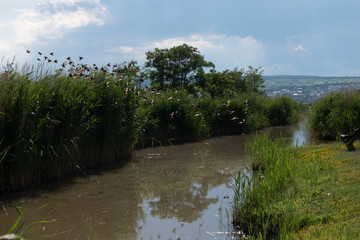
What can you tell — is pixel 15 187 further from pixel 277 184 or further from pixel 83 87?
Result: pixel 277 184

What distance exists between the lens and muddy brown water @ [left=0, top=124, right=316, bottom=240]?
6.73 m

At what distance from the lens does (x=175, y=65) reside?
4109 centimetres

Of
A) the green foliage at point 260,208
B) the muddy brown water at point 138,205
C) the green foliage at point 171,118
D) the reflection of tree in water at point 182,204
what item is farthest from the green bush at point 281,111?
the green foliage at point 260,208

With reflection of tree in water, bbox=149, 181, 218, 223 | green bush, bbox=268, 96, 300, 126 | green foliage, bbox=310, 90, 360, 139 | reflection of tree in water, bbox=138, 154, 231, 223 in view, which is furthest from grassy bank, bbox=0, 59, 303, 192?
green bush, bbox=268, 96, 300, 126

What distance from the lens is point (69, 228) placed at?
22.8ft

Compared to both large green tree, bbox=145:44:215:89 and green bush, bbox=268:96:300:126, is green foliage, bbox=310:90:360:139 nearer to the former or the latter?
green bush, bbox=268:96:300:126

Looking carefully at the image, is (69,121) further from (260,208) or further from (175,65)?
(175,65)

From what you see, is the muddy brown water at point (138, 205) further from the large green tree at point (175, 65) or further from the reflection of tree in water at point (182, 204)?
the large green tree at point (175, 65)

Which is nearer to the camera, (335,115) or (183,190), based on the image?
(183,190)

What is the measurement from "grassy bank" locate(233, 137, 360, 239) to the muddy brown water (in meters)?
0.68

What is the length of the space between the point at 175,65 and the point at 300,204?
3552 cm

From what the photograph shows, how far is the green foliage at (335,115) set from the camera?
16094 mm

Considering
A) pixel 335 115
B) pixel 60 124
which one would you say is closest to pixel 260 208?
pixel 60 124

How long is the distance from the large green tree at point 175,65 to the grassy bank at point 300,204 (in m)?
32.6
